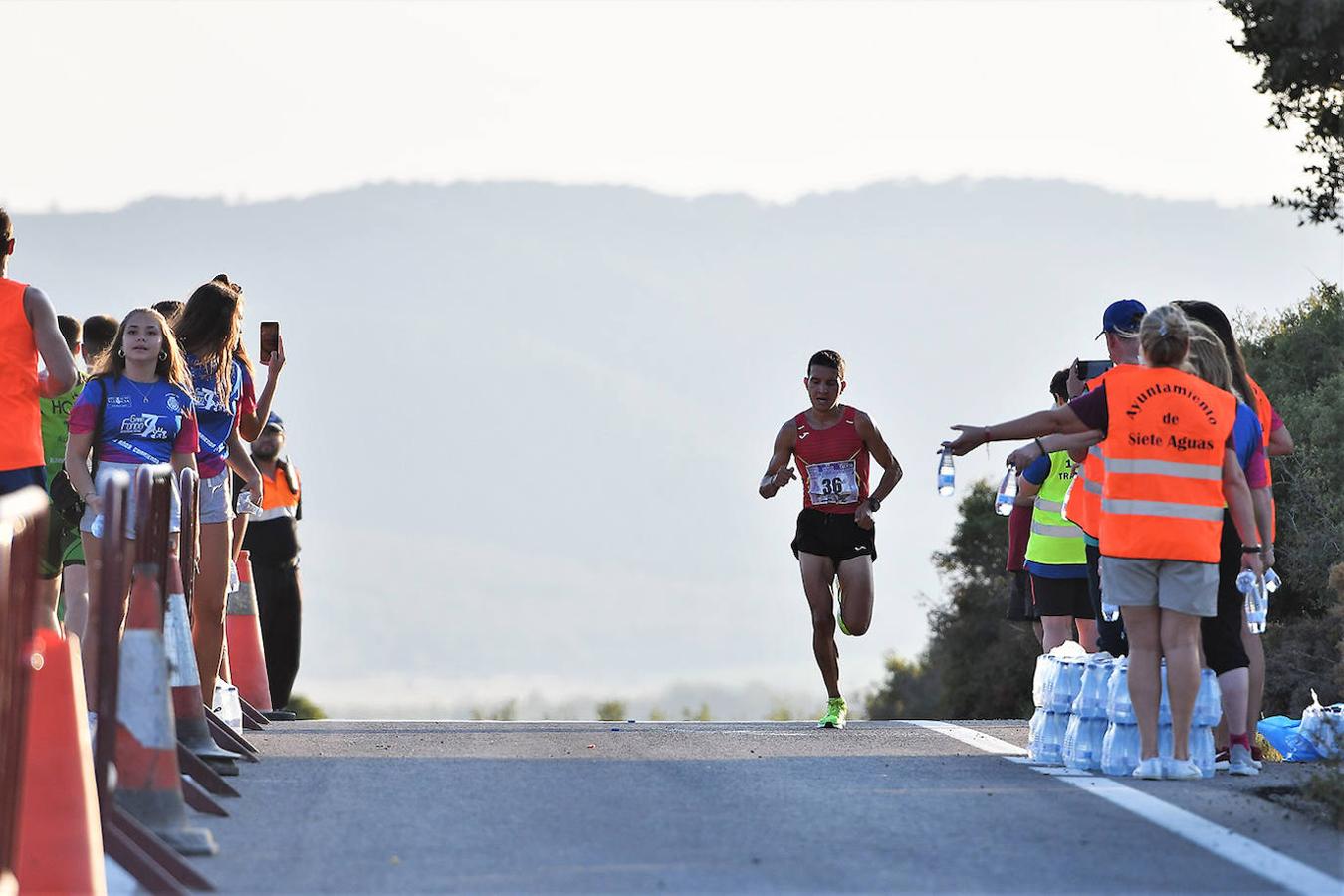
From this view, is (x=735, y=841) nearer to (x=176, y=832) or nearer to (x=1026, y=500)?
(x=176, y=832)

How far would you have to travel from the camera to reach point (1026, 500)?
45.8 feet

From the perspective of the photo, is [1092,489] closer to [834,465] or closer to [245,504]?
[834,465]

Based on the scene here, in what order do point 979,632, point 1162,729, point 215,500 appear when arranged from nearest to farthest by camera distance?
point 1162,729, point 215,500, point 979,632

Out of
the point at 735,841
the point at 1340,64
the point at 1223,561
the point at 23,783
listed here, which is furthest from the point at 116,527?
the point at 1340,64

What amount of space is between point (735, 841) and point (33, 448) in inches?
160

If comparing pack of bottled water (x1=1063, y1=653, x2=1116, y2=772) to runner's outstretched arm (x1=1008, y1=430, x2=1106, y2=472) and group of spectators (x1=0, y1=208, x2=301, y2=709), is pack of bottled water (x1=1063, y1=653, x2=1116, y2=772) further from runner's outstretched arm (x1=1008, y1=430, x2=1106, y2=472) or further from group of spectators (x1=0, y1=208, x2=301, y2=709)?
group of spectators (x1=0, y1=208, x2=301, y2=709)

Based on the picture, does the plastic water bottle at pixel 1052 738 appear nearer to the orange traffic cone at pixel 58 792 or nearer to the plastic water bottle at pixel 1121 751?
the plastic water bottle at pixel 1121 751

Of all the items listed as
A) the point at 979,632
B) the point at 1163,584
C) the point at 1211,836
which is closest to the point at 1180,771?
the point at 1163,584

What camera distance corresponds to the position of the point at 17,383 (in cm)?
1034

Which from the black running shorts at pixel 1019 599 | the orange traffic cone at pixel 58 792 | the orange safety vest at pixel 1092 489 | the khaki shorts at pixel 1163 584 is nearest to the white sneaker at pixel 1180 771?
the khaki shorts at pixel 1163 584

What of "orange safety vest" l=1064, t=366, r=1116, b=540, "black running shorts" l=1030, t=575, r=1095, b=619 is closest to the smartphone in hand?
"black running shorts" l=1030, t=575, r=1095, b=619

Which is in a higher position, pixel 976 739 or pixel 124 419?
pixel 124 419

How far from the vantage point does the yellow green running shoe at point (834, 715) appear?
14.3 meters

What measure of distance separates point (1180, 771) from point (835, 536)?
463 centimetres
